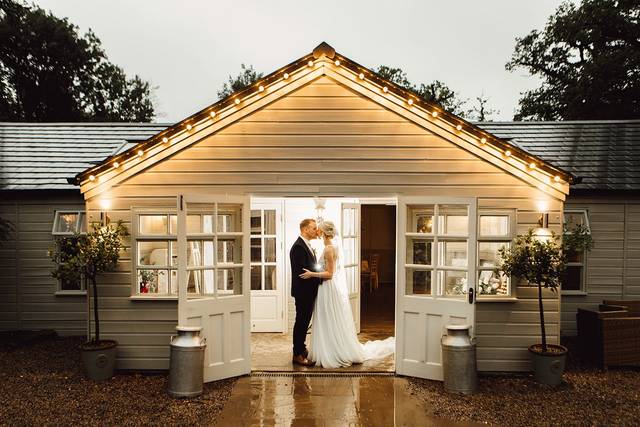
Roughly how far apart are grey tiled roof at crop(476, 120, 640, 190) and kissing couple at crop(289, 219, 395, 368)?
3803mm

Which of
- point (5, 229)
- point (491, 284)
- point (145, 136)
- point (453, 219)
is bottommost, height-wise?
point (491, 284)

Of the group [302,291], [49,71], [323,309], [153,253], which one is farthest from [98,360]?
[49,71]

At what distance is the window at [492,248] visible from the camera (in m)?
6.20

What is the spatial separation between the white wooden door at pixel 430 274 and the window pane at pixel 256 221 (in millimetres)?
3009

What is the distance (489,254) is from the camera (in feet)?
20.5

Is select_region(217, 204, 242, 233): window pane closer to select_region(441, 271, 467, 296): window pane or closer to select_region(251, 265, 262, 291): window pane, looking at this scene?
select_region(251, 265, 262, 291): window pane

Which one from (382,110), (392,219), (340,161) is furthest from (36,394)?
(392,219)

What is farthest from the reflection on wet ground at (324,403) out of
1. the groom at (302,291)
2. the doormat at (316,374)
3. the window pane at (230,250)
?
the window pane at (230,250)

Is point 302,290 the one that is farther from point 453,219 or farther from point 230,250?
point 453,219

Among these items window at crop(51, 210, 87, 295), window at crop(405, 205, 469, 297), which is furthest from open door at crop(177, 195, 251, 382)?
window at crop(51, 210, 87, 295)

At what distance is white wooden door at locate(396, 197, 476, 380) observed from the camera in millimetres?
5816

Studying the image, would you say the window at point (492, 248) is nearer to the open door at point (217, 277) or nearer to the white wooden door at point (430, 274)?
the white wooden door at point (430, 274)

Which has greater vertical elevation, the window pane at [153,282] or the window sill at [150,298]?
the window pane at [153,282]

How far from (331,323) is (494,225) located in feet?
8.35
